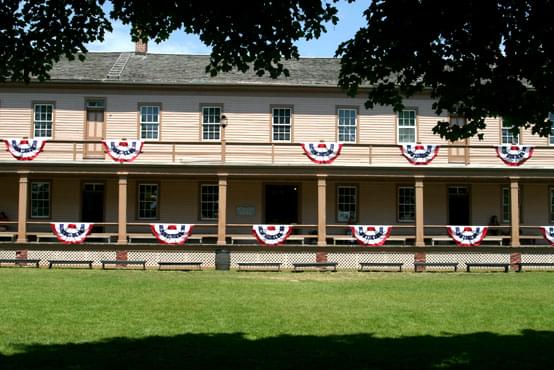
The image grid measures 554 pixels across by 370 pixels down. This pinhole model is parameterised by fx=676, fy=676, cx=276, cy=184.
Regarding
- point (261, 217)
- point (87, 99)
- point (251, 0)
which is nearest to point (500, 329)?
point (251, 0)

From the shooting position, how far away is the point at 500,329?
12219 millimetres

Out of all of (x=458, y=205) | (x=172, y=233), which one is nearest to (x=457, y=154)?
(x=458, y=205)

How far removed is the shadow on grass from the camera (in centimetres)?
876

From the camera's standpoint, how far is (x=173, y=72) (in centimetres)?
2984

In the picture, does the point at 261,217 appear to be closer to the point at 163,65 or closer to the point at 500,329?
the point at 163,65

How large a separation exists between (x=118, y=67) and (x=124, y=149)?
5533mm

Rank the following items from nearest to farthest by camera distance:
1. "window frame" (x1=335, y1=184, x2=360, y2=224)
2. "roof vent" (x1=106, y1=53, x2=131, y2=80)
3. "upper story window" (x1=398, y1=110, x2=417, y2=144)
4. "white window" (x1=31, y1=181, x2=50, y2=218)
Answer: "roof vent" (x1=106, y1=53, x2=131, y2=80) → "white window" (x1=31, y1=181, x2=50, y2=218) → "window frame" (x1=335, y1=184, x2=360, y2=224) → "upper story window" (x1=398, y1=110, x2=417, y2=144)

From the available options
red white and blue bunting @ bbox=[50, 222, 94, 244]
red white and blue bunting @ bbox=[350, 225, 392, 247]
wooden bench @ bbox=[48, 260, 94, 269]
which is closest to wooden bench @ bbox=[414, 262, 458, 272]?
red white and blue bunting @ bbox=[350, 225, 392, 247]

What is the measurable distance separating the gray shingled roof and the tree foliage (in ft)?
63.8

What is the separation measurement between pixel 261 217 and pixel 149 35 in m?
19.4

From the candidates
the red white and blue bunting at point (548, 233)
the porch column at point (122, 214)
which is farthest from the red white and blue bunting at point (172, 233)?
the red white and blue bunting at point (548, 233)

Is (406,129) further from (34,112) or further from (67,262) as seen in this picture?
(34,112)

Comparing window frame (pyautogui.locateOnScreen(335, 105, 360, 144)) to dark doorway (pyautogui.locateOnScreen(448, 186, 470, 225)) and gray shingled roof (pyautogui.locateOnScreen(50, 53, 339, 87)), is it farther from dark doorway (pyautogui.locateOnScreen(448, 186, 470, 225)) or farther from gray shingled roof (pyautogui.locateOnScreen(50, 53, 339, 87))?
dark doorway (pyautogui.locateOnScreen(448, 186, 470, 225))

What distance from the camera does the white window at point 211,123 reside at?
29.2 metres
